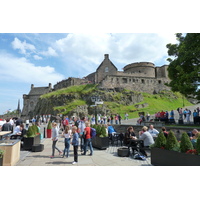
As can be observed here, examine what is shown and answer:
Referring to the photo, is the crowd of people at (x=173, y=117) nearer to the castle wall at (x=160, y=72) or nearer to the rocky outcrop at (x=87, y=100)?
the rocky outcrop at (x=87, y=100)

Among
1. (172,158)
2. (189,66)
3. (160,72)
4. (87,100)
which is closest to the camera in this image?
(172,158)

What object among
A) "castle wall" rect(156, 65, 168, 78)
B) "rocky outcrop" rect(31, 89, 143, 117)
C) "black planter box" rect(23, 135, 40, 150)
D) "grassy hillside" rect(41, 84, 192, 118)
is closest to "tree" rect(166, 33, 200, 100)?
"black planter box" rect(23, 135, 40, 150)

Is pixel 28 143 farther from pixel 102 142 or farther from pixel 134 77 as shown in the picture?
pixel 134 77

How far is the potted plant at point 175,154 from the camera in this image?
5.08 metres

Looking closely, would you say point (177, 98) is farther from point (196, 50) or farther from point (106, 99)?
point (196, 50)

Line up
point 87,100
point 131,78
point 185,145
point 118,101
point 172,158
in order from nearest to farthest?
point 185,145
point 172,158
point 118,101
point 87,100
point 131,78

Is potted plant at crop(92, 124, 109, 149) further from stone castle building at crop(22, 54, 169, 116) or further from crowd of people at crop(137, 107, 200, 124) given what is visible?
stone castle building at crop(22, 54, 169, 116)

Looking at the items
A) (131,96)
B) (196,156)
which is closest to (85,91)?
(131,96)

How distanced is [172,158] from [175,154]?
0.21 m

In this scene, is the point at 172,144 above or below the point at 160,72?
below

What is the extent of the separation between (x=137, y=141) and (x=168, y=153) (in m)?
2.23

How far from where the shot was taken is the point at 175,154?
5.54 meters

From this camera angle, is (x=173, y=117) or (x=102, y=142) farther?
(x=173, y=117)

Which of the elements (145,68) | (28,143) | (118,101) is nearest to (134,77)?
(145,68)
